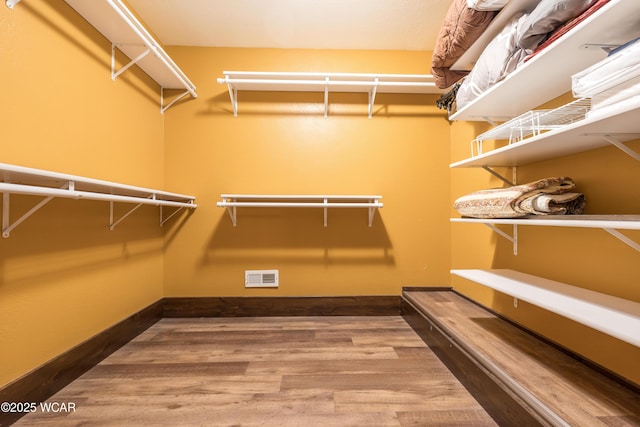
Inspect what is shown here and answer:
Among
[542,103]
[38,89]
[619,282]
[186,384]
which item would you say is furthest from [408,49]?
[186,384]

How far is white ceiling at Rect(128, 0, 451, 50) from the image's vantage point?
172 centimetres

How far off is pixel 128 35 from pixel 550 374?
2396 millimetres

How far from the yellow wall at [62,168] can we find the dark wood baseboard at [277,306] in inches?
13.8

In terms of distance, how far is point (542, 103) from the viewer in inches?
50.3

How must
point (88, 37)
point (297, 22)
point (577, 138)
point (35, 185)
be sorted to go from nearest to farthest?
point (577, 138) → point (35, 185) → point (88, 37) → point (297, 22)

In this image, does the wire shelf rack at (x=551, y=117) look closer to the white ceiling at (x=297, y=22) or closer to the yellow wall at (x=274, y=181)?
the yellow wall at (x=274, y=181)

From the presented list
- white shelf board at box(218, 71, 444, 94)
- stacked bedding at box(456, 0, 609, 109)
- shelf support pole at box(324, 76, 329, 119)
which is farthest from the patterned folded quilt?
shelf support pole at box(324, 76, 329, 119)

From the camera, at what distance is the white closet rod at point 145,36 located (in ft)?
4.07

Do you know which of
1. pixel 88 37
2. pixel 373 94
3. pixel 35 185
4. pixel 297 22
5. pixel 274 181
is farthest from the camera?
pixel 274 181

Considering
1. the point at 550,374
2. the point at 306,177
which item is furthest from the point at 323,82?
the point at 550,374

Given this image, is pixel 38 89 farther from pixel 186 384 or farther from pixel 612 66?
pixel 612 66

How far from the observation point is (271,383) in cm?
127

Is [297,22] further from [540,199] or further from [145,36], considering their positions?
[540,199]

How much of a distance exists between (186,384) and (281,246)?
1043 mm
